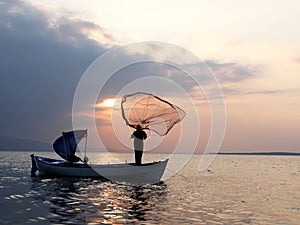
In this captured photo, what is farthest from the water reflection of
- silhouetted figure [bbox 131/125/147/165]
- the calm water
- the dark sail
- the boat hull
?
the dark sail

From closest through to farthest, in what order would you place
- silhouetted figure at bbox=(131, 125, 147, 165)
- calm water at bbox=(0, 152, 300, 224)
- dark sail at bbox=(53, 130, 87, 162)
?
calm water at bbox=(0, 152, 300, 224) → silhouetted figure at bbox=(131, 125, 147, 165) → dark sail at bbox=(53, 130, 87, 162)

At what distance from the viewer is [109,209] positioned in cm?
2291

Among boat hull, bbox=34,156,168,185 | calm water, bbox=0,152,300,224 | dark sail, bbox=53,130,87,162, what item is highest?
dark sail, bbox=53,130,87,162

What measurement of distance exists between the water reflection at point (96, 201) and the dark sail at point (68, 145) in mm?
5708

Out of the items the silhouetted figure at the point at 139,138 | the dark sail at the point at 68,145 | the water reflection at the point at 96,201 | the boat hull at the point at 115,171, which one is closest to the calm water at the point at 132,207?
the water reflection at the point at 96,201

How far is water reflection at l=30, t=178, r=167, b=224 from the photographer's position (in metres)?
20.1

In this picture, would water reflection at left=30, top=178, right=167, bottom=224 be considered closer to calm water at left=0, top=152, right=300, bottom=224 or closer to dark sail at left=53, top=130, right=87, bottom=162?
calm water at left=0, top=152, right=300, bottom=224

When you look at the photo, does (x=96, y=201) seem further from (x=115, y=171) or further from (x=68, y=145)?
(x=68, y=145)

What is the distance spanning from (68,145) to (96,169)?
6839 millimetres

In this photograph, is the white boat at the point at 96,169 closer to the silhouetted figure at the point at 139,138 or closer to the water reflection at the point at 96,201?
A: the water reflection at the point at 96,201

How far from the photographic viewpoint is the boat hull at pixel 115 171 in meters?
37.2

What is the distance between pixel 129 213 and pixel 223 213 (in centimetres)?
611

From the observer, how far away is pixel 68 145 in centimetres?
4450

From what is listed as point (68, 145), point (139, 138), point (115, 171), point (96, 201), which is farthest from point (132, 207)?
point (68, 145)
